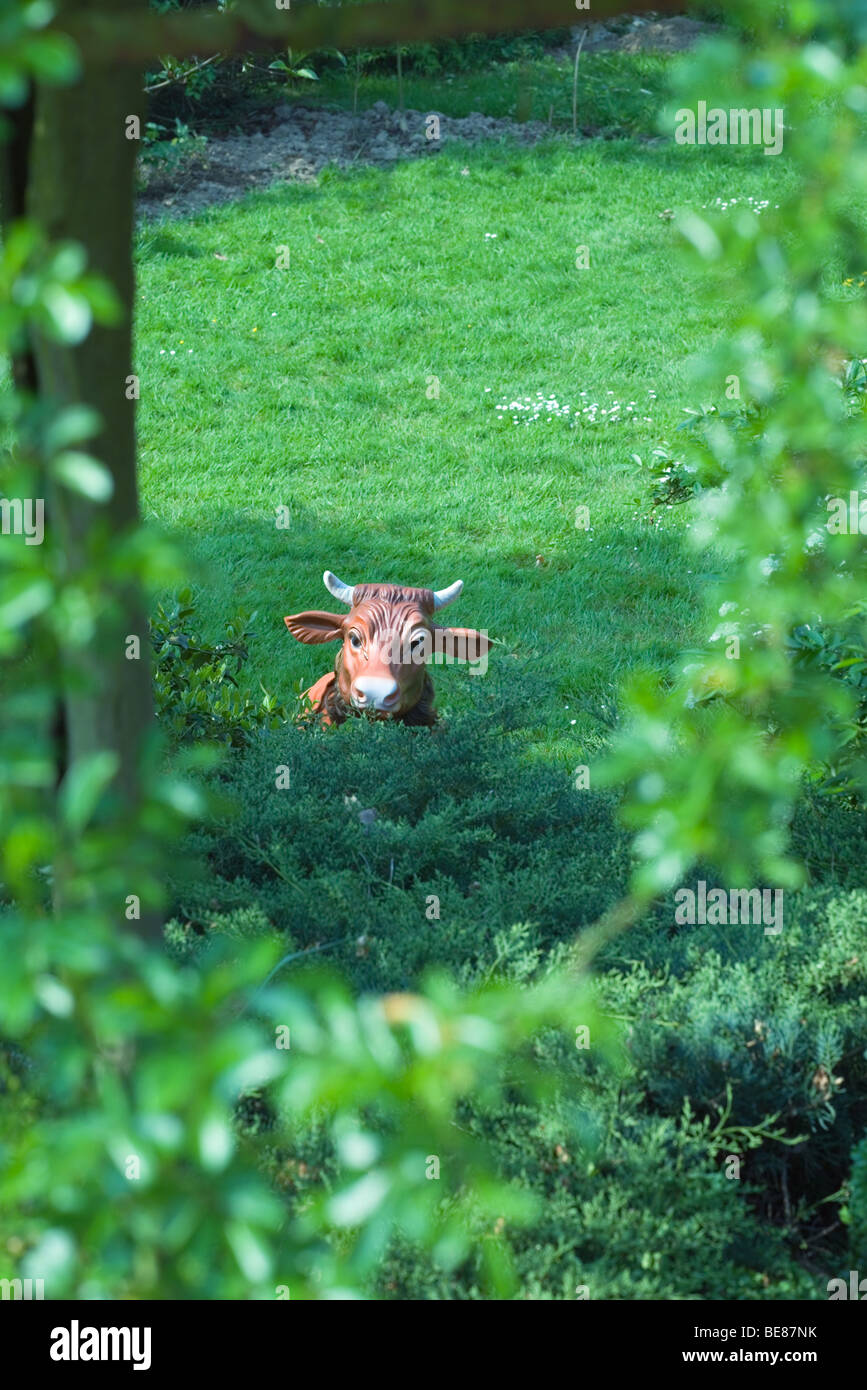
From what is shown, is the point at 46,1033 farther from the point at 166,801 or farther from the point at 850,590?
the point at 850,590

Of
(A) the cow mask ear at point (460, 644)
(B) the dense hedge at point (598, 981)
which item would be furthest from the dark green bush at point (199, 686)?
(A) the cow mask ear at point (460, 644)

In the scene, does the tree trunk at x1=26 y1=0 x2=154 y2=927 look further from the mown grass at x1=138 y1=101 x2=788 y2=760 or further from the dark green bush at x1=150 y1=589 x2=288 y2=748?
the mown grass at x1=138 y1=101 x2=788 y2=760

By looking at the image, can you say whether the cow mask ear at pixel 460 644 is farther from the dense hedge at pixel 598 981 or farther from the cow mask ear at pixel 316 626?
the dense hedge at pixel 598 981

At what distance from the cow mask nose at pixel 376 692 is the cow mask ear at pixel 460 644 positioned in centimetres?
31

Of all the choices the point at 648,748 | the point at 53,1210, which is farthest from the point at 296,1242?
the point at 648,748

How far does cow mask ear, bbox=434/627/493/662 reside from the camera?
5.64 metres

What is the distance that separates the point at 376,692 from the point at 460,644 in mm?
473

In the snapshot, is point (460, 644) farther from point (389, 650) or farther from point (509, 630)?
point (509, 630)

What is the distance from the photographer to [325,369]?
10.8 meters

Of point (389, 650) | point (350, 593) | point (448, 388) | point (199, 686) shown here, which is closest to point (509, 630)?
point (350, 593)

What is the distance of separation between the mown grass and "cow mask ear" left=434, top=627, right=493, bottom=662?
1.09 feet

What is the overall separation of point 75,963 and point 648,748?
69 cm

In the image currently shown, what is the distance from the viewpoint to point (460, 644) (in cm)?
566

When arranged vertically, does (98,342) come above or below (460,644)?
below
